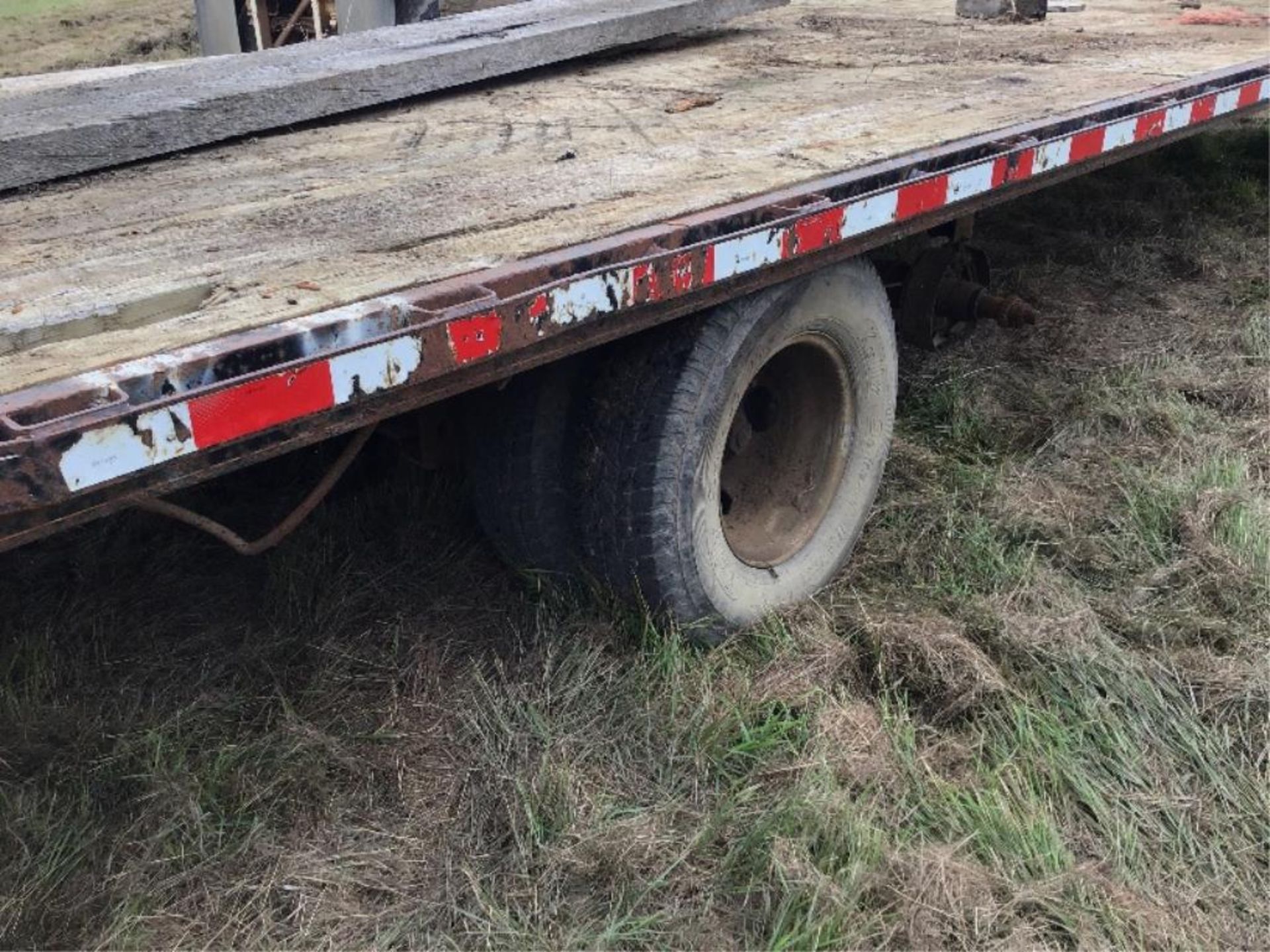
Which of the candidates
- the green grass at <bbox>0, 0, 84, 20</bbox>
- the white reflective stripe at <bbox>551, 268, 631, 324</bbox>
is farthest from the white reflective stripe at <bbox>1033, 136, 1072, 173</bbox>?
the green grass at <bbox>0, 0, 84, 20</bbox>

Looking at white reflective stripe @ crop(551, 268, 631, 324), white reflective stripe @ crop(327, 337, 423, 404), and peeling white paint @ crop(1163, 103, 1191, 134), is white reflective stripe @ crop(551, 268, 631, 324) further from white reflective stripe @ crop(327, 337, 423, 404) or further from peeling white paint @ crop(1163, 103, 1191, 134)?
peeling white paint @ crop(1163, 103, 1191, 134)

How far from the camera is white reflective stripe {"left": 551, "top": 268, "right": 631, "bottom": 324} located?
2.10m

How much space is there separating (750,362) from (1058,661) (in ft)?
3.11

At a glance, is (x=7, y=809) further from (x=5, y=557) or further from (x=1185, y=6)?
(x=1185, y=6)

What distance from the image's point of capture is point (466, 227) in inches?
94.0

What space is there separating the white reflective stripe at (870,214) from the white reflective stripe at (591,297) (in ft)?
2.15

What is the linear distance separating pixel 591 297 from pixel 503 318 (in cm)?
21

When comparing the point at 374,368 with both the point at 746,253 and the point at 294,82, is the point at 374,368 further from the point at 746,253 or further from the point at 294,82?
the point at 294,82

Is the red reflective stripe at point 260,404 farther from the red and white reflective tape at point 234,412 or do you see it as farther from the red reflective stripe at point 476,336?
the red reflective stripe at point 476,336

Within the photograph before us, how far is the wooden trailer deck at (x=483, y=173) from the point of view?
6.64 feet

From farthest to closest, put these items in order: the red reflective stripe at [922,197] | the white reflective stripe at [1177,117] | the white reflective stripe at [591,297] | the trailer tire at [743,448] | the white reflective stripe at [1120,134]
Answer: the white reflective stripe at [1177,117]
the white reflective stripe at [1120,134]
the red reflective stripe at [922,197]
the trailer tire at [743,448]
the white reflective stripe at [591,297]

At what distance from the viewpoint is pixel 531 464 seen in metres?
2.73

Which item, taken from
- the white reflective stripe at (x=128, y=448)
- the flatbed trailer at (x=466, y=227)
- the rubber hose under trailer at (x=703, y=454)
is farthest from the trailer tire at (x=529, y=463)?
the white reflective stripe at (x=128, y=448)

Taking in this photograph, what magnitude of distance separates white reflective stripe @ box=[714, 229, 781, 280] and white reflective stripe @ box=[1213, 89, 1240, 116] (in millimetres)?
2322
